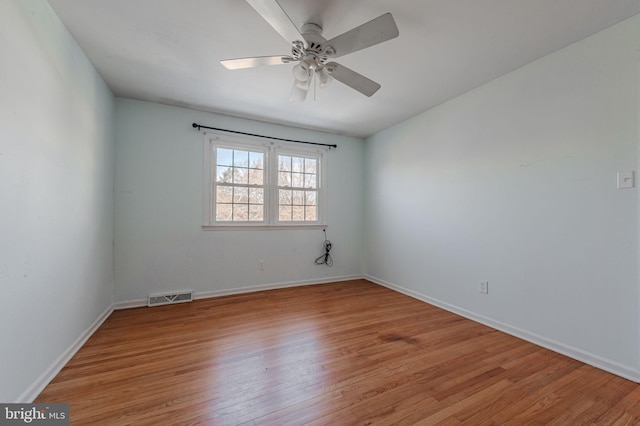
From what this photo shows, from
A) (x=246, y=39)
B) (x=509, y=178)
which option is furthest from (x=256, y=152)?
(x=509, y=178)

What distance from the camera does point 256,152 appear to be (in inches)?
155

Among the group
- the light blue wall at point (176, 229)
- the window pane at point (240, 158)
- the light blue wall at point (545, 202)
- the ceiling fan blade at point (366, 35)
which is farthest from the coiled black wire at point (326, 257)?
the ceiling fan blade at point (366, 35)

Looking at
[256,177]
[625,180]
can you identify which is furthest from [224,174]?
[625,180]

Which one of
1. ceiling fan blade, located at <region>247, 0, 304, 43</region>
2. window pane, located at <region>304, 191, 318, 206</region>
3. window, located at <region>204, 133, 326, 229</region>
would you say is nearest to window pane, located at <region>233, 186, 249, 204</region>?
window, located at <region>204, 133, 326, 229</region>

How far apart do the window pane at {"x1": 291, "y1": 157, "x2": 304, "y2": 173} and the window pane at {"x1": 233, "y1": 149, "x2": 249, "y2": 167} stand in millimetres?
752

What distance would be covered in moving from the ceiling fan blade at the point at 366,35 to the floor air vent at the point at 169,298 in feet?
10.9

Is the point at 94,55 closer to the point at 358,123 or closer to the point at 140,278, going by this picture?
the point at 140,278

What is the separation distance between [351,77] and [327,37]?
365mm

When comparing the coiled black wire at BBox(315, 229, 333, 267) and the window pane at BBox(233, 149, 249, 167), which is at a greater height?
the window pane at BBox(233, 149, 249, 167)

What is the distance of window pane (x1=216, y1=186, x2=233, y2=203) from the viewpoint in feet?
12.1

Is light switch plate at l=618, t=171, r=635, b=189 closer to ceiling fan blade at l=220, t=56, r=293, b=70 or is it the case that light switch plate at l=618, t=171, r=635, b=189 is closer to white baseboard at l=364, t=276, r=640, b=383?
white baseboard at l=364, t=276, r=640, b=383

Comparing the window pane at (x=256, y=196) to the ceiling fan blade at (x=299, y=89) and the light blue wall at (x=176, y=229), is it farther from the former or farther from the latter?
the ceiling fan blade at (x=299, y=89)

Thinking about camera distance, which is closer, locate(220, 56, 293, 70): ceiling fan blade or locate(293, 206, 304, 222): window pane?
locate(220, 56, 293, 70): ceiling fan blade

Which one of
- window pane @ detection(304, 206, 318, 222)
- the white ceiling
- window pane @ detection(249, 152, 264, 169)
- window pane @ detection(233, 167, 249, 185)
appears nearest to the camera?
the white ceiling
